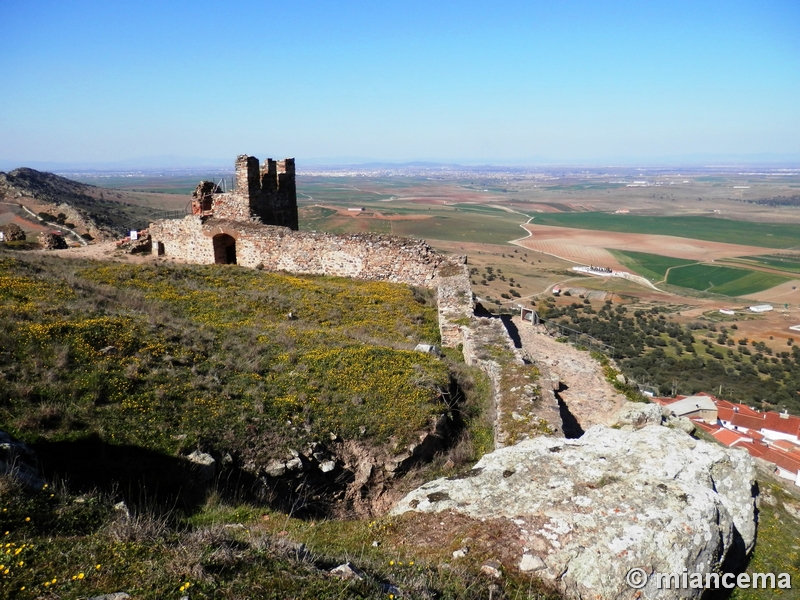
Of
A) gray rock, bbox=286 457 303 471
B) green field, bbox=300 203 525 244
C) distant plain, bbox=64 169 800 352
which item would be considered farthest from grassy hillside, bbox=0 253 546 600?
green field, bbox=300 203 525 244

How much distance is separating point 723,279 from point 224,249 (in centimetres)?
7982

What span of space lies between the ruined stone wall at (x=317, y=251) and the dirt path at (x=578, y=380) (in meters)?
4.53

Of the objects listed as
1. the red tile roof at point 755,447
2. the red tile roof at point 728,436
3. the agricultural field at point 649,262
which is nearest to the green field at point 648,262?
the agricultural field at point 649,262

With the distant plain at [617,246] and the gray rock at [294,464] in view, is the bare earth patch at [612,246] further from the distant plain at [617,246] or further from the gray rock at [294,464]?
the gray rock at [294,464]

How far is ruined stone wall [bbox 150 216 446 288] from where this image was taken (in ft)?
53.9

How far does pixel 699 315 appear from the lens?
55.8 meters

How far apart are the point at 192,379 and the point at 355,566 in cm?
432

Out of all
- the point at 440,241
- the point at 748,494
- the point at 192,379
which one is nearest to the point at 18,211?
the point at 192,379

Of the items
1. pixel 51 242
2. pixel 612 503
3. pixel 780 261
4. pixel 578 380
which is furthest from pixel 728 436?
pixel 780 261

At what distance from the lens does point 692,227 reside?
12550 cm

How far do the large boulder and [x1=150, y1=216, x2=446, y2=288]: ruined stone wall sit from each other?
35.6ft

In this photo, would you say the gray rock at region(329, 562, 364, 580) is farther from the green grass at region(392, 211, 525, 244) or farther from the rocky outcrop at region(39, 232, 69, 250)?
the green grass at region(392, 211, 525, 244)

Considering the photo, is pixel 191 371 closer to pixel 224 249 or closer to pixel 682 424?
pixel 682 424

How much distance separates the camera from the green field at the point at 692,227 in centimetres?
11056
